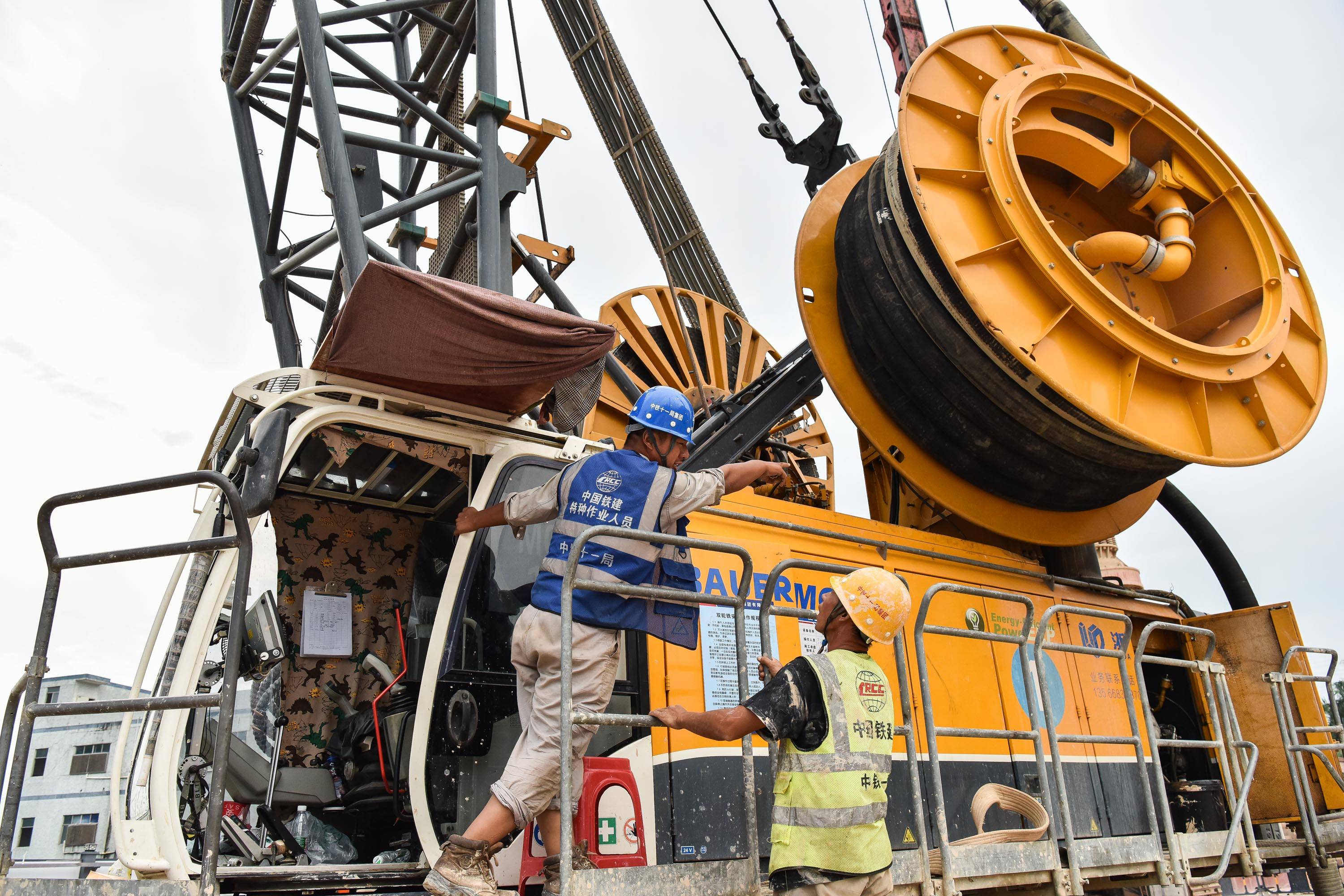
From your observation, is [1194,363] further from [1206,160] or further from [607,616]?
[607,616]

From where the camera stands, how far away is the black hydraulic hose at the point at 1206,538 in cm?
681

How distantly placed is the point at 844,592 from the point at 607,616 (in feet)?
2.79

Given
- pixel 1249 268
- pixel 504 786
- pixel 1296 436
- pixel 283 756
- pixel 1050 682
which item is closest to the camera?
pixel 504 786

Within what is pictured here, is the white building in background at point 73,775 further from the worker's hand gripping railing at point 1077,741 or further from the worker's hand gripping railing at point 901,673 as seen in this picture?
the worker's hand gripping railing at point 1077,741

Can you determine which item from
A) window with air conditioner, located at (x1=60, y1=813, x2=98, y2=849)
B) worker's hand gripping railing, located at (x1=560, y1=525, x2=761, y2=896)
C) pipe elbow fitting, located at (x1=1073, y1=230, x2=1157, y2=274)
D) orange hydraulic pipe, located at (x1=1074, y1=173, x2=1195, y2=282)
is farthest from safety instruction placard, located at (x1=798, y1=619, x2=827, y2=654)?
window with air conditioner, located at (x1=60, y1=813, x2=98, y2=849)

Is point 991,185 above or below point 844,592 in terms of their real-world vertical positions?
above

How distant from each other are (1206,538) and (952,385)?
118 inches

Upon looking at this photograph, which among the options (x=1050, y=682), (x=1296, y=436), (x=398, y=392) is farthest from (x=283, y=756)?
(x=1296, y=436)

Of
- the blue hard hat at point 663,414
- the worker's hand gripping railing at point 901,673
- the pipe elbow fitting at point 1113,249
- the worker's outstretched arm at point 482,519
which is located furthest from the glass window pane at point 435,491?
the pipe elbow fitting at point 1113,249

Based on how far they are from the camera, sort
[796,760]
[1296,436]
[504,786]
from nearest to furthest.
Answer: [796,760]
[504,786]
[1296,436]

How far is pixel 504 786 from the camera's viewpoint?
3.14 meters

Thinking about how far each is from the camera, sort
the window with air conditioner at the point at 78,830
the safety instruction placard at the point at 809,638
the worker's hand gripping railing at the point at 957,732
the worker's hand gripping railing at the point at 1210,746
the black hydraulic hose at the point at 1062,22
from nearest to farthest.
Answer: the worker's hand gripping railing at the point at 957,732 < the worker's hand gripping railing at the point at 1210,746 < the safety instruction placard at the point at 809,638 < the black hydraulic hose at the point at 1062,22 < the window with air conditioner at the point at 78,830

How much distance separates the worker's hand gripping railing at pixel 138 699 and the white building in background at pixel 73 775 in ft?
0.16

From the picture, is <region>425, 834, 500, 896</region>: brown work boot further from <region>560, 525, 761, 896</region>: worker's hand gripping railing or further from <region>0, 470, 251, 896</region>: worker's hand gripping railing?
<region>0, 470, 251, 896</region>: worker's hand gripping railing
